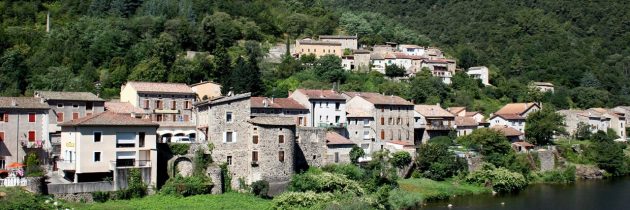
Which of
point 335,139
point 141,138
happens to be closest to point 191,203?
point 141,138

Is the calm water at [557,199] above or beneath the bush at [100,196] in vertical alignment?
beneath

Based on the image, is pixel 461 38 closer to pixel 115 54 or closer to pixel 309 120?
pixel 115 54

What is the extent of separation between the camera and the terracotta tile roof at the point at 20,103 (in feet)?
151

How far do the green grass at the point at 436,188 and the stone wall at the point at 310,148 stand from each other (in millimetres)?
6360

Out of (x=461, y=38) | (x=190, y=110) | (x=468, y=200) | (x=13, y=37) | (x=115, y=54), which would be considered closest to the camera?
(x=468, y=200)

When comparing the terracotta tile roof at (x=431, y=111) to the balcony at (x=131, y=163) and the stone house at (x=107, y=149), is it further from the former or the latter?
the balcony at (x=131, y=163)

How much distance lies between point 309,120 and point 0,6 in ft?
233

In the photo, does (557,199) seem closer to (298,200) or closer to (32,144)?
(298,200)

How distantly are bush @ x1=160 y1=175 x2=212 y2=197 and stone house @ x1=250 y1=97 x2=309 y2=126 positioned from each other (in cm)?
1058

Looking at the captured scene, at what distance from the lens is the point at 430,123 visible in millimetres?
70250

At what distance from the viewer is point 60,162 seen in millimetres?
44938

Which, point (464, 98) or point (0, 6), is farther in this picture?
point (0, 6)

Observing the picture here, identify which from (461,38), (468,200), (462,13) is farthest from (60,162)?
(462,13)

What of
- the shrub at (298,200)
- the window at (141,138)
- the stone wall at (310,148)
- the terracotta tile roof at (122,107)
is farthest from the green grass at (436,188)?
the terracotta tile roof at (122,107)
